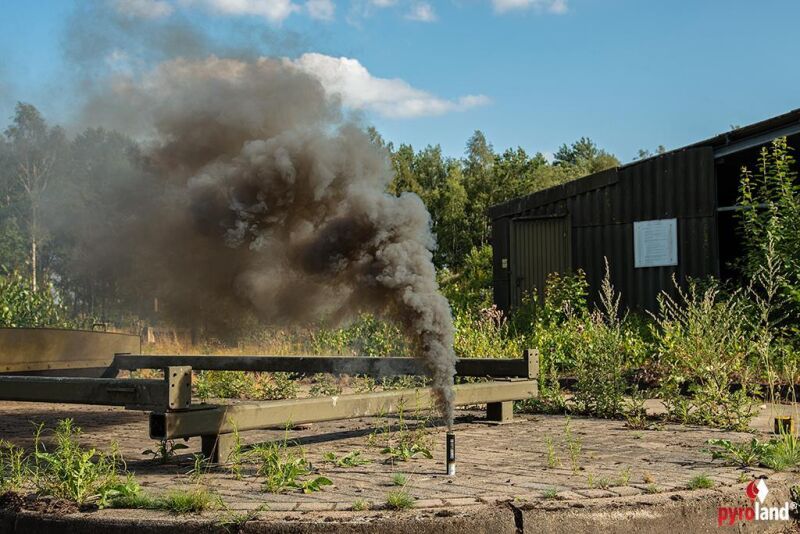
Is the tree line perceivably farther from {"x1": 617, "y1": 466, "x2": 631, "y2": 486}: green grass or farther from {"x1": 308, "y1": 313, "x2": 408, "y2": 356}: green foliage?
{"x1": 617, "y1": 466, "x2": 631, "y2": 486}: green grass

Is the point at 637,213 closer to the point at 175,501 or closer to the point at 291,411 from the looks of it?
the point at 291,411

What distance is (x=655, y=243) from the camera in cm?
Result: 1798

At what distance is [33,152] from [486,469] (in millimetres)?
6484

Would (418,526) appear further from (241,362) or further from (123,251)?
(241,362)

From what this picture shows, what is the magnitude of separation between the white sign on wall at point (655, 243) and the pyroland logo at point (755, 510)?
13.1 metres

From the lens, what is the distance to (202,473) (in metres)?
5.81

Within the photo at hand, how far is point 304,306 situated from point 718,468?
372 cm

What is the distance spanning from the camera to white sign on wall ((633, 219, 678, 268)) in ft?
58.2

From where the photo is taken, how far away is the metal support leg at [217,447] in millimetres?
6105

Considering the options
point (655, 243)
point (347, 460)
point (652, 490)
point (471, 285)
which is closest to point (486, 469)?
point (347, 460)

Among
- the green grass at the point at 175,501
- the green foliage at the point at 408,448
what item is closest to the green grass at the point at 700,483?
the green foliage at the point at 408,448

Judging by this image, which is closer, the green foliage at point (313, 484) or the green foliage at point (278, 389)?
the green foliage at point (313, 484)

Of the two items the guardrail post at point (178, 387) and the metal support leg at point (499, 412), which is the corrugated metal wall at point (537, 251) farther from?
the guardrail post at point (178, 387)

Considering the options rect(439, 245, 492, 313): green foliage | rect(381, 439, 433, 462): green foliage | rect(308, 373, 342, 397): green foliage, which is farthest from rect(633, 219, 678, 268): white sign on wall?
rect(381, 439, 433, 462): green foliage
